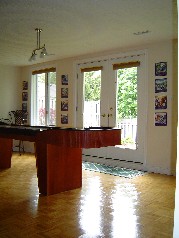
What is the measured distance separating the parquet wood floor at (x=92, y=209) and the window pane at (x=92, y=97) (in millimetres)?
1885

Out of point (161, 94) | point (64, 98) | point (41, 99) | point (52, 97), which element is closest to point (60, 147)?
point (161, 94)

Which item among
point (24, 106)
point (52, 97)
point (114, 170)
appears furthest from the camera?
point (24, 106)

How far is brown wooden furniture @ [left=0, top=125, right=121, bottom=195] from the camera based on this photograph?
3190 millimetres

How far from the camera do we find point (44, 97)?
7328 mm

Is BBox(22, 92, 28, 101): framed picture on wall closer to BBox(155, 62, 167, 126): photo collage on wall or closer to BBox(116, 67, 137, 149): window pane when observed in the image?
BBox(116, 67, 137, 149): window pane

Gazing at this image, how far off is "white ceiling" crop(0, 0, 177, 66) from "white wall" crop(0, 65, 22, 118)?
190cm

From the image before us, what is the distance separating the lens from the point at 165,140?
16.3 feet

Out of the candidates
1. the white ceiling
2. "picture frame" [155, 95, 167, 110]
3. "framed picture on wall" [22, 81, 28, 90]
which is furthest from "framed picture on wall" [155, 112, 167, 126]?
"framed picture on wall" [22, 81, 28, 90]

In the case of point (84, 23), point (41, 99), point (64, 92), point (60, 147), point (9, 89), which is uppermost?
point (84, 23)

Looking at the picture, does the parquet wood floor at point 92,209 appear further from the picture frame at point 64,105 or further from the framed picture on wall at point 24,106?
the framed picture on wall at point 24,106

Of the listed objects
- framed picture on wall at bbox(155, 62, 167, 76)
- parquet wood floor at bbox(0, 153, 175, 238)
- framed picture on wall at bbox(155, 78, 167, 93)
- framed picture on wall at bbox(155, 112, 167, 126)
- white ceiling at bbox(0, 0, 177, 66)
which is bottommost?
parquet wood floor at bbox(0, 153, 175, 238)

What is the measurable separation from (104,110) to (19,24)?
267cm

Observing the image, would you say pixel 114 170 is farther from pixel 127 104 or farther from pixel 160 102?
pixel 160 102

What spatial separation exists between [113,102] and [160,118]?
1161 mm
